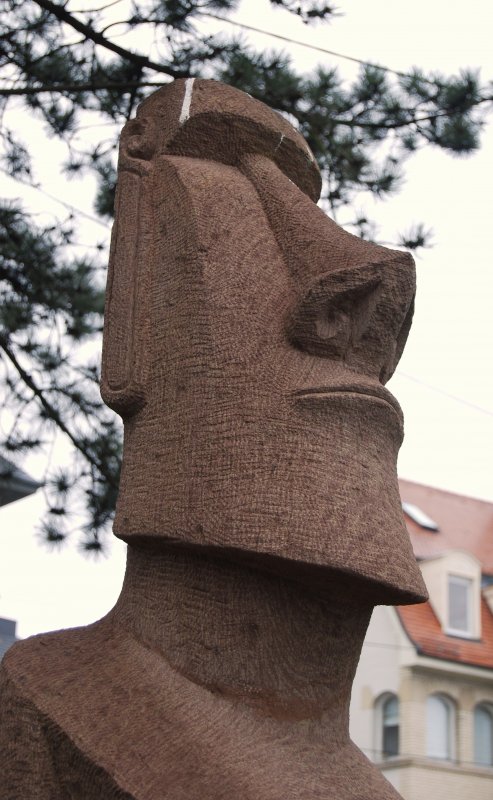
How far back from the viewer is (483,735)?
36.3 feet

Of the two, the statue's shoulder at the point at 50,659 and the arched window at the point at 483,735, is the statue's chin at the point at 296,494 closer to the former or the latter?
the statue's shoulder at the point at 50,659

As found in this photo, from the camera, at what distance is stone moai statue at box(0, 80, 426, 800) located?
1918 millimetres

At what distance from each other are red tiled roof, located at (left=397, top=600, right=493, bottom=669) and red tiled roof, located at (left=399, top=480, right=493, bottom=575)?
0.98 metres

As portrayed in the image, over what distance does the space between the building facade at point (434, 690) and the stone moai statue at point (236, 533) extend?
860 cm

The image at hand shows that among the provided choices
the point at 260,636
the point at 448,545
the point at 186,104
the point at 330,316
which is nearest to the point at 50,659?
the point at 260,636

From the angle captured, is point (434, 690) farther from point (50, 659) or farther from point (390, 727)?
point (50, 659)

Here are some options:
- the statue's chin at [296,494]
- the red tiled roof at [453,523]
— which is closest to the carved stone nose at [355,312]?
the statue's chin at [296,494]

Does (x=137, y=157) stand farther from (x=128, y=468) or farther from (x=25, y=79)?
(x=25, y=79)

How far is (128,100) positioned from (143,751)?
115 inches

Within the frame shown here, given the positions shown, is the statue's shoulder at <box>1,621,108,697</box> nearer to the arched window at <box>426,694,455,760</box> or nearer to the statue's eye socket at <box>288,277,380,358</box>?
the statue's eye socket at <box>288,277,380,358</box>

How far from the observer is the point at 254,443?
2.03 meters

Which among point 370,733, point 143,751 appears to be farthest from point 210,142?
point 370,733

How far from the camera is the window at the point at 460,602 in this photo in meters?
11.1

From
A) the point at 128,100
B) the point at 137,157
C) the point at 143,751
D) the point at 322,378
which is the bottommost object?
the point at 143,751
